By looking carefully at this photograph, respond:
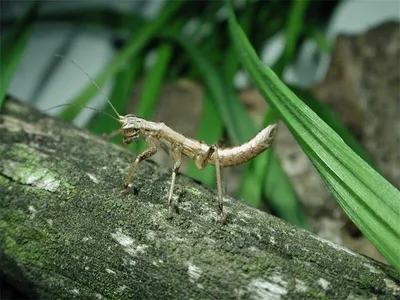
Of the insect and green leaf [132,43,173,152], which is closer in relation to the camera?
the insect

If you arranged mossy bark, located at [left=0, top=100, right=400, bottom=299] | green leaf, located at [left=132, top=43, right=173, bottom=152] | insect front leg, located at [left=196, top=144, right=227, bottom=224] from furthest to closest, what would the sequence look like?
green leaf, located at [left=132, top=43, right=173, bottom=152] → insect front leg, located at [left=196, top=144, right=227, bottom=224] → mossy bark, located at [left=0, top=100, right=400, bottom=299]

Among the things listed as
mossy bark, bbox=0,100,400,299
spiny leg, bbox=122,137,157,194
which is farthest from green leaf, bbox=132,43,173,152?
mossy bark, bbox=0,100,400,299

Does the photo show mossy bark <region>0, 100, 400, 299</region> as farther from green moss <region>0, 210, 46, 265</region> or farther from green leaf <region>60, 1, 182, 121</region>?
green leaf <region>60, 1, 182, 121</region>

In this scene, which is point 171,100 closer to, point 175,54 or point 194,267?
point 175,54

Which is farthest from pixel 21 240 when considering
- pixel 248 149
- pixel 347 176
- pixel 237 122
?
pixel 237 122

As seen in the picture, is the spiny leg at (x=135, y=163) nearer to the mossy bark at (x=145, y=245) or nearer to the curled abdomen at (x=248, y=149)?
the mossy bark at (x=145, y=245)

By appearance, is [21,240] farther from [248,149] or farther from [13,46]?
[13,46]

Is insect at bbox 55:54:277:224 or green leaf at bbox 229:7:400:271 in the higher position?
insect at bbox 55:54:277:224
